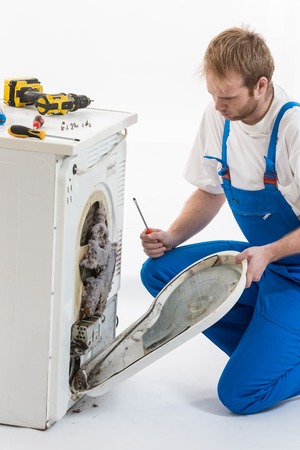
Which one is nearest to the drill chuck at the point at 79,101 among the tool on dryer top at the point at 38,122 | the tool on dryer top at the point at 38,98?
the tool on dryer top at the point at 38,98

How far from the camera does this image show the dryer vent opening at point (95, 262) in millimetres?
2609

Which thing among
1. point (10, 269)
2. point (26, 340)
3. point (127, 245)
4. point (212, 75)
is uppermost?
point (212, 75)

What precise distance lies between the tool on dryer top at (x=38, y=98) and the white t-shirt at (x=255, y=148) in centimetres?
38

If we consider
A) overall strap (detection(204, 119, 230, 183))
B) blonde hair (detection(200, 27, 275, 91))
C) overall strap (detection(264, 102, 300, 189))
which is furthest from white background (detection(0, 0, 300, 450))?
blonde hair (detection(200, 27, 275, 91))

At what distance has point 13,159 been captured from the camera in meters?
2.37

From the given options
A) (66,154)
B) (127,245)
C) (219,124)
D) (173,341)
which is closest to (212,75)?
(219,124)

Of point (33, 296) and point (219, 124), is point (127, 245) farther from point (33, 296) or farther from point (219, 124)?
point (33, 296)

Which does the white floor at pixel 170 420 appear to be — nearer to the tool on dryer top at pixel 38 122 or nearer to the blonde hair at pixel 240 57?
the tool on dryer top at pixel 38 122

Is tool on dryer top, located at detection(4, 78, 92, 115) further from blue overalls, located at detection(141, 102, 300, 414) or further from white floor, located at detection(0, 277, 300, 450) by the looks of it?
white floor, located at detection(0, 277, 300, 450)

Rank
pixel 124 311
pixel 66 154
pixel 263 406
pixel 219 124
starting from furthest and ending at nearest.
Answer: pixel 124 311
pixel 219 124
pixel 263 406
pixel 66 154

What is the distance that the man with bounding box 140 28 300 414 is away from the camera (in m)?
2.67

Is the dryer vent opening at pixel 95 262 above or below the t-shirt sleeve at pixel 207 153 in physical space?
below

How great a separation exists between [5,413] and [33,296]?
340 millimetres

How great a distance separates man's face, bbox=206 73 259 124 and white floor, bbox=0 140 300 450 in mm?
812
